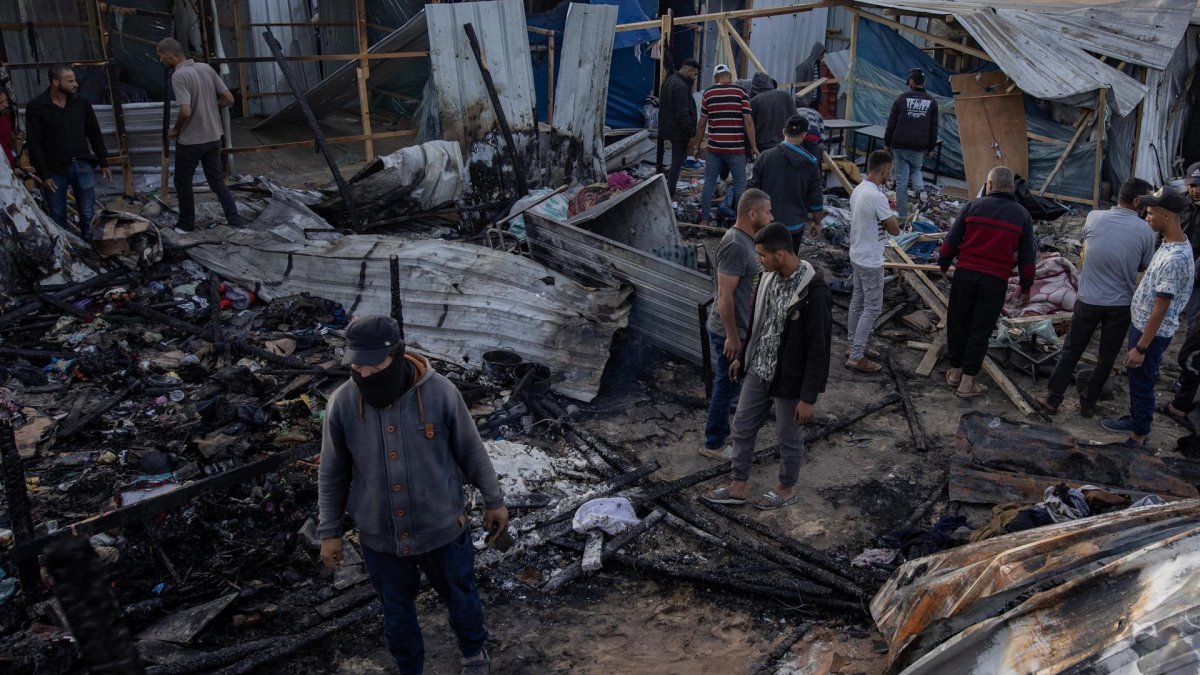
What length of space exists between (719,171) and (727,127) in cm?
75

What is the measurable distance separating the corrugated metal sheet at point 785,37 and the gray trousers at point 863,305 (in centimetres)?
1136

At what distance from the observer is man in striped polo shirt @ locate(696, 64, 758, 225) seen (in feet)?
34.9

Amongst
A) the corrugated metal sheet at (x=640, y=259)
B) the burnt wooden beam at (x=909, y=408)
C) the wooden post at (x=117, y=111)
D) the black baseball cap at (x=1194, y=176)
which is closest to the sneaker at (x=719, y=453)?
the corrugated metal sheet at (x=640, y=259)

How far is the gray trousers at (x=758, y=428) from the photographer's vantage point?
5.50m

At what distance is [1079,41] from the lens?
43.8ft

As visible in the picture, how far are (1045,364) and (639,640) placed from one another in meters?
5.16

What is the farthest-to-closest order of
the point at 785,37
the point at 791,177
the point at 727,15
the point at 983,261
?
1. the point at 785,37
2. the point at 727,15
3. the point at 791,177
4. the point at 983,261

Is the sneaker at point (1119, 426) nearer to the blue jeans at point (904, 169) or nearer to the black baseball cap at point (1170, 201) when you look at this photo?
the black baseball cap at point (1170, 201)

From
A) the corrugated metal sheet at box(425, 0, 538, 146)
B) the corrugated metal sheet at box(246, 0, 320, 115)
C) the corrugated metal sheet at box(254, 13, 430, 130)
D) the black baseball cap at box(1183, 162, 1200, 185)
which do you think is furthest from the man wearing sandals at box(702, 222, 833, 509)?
the corrugated metal sheet at box(246, 0, 320, 115)

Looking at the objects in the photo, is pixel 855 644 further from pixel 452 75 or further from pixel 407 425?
pixel 452 75

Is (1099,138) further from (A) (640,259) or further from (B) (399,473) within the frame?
(B) (399,473)

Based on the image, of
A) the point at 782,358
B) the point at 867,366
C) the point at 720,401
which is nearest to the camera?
the point at 782,358

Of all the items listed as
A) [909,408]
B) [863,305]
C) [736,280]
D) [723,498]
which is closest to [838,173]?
[863,305]

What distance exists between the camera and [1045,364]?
7879mm
